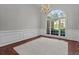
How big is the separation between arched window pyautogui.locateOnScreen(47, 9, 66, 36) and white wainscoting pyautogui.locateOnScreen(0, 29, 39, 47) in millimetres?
211

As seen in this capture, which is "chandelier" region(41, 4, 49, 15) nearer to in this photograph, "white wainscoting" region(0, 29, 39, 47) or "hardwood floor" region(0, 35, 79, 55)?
"white wainscoting" region(0, 29, 39, 47)

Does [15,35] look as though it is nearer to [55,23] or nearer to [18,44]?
[18,44]

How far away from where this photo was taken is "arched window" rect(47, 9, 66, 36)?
1.51 m

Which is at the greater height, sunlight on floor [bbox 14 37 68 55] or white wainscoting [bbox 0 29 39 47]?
white wainscoting [bbox 0 29 39 47]

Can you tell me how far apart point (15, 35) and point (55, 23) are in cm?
58

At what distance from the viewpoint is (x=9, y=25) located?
1.44m

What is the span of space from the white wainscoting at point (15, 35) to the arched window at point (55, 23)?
0.21 meters

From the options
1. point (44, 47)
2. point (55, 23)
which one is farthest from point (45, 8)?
point (44, 47)

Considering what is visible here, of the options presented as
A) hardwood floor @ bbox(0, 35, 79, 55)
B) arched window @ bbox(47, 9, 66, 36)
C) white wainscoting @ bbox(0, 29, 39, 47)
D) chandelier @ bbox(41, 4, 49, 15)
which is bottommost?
hardwood floor @ bbox(0, 35, 79, 55)

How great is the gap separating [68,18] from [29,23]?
54 centimetres

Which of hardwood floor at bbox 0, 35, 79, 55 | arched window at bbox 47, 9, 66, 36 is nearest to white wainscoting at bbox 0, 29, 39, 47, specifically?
hardwood floor at bbox 0, 35, 79, 55

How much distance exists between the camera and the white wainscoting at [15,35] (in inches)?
56.9
